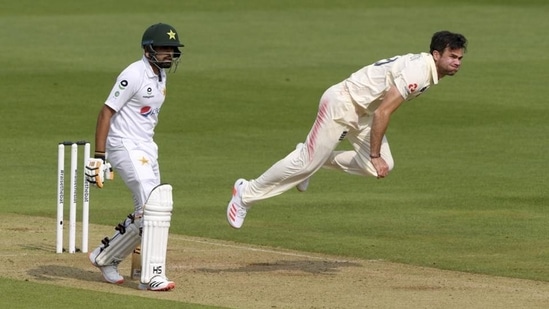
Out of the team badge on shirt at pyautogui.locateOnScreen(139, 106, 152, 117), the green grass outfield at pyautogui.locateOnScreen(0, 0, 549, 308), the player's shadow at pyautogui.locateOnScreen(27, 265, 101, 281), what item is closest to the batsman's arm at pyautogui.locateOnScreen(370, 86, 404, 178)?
the green grass outfield at pyautogui.locateOnScreen(0, 0, 549, 308)

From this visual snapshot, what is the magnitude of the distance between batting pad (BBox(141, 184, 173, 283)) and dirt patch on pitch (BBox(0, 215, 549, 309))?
26cm

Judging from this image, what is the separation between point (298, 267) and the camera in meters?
12.0

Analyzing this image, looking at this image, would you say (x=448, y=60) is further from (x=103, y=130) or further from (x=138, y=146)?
(x=103, y=130)

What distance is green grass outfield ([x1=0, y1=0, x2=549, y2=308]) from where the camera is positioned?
14.0 meters

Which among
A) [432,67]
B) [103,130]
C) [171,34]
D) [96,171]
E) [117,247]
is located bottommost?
[117,247]

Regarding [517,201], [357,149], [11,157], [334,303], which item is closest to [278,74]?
[11,157]

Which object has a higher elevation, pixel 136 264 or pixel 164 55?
pixel 164 55

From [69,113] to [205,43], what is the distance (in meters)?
8.69

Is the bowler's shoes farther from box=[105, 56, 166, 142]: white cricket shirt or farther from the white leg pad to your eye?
box=[105, 56, 166, 142]: white cricket shirt

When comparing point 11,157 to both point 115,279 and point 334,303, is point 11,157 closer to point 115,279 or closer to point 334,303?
point 115,279

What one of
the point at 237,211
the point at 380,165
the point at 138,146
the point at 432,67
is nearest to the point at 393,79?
the point at 432,67

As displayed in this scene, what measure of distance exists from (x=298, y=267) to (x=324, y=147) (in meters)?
1.08

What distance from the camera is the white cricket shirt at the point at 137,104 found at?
10.8 meters

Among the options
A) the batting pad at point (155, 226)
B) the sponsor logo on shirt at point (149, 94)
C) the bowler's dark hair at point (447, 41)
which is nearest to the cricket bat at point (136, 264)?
the batting pad at point (155, 226)
